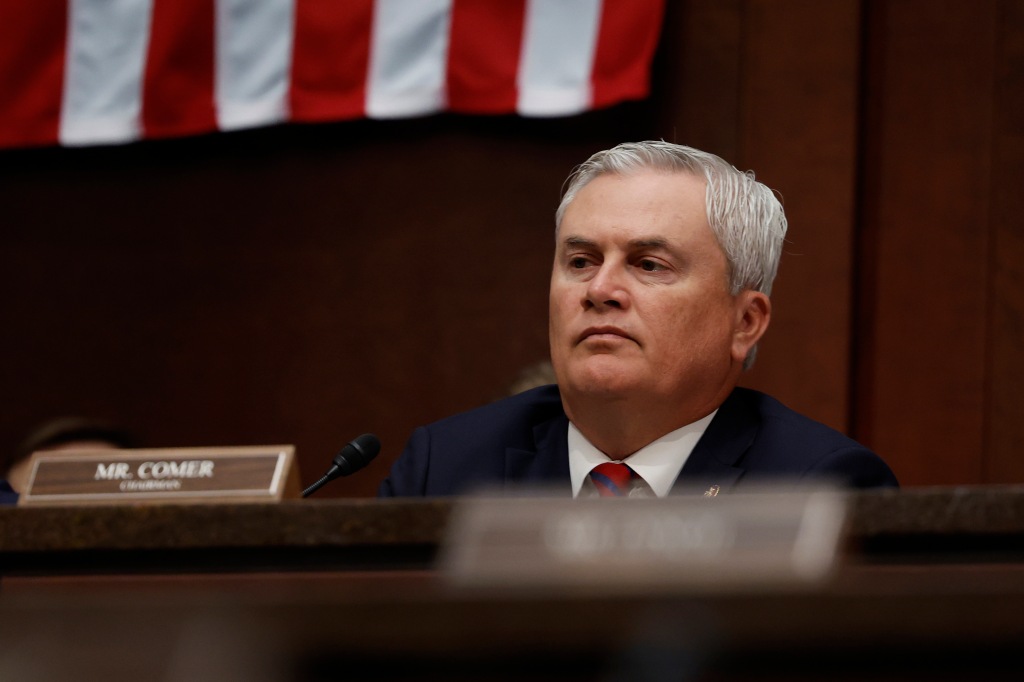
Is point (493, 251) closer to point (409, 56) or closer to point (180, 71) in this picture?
point (409, 56)

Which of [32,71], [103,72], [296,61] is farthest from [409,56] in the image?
[32,71]

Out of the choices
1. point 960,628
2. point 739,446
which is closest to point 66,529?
point 960,628

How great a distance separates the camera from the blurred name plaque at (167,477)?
4.20ft

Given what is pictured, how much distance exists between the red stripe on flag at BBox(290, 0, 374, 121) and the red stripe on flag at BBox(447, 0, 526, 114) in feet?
0.83

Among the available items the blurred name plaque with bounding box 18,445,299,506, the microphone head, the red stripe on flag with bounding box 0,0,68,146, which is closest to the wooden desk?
the blurred name plaque with bounding box 18,445,299,506

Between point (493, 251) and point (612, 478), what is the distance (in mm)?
1817

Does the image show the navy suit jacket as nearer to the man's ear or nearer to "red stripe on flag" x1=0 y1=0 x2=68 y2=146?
the man's ear

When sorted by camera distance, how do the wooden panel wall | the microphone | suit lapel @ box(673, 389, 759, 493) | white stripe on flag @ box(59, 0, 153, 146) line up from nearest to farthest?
the microphone → suit lapel @ box(673, 389, 759, 493) → the wooden panel wall → white stripe on flag @ box(59, 0, 153, 146)

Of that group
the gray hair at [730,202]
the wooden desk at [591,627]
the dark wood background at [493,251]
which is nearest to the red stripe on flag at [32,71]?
the dark wood background at [493,251]

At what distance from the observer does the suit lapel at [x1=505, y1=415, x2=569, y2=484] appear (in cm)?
194

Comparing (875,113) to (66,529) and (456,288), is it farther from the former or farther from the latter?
(66,529)

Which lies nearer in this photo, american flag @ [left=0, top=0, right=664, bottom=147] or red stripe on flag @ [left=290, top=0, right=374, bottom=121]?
american flag @ [left=0, top=0, right=664, bottom=147]

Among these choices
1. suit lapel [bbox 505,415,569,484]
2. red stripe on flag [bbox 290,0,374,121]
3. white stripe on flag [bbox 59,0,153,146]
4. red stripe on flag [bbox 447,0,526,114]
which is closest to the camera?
suit lapel [bbox 505,415,569,484]

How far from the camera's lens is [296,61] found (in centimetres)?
356
